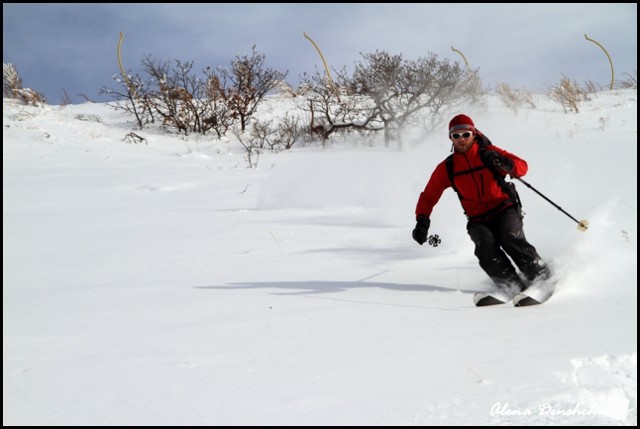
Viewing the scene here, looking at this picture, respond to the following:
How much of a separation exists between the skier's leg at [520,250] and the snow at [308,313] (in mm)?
157

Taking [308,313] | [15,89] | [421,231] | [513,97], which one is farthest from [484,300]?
[15,89]

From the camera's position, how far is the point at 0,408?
1.46m

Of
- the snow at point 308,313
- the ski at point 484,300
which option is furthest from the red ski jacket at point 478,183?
the ski at point 484,300

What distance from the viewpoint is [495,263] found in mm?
3014

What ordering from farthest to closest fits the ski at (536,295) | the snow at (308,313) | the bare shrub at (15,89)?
the bare shrub at (15,89) < the ski at (536,295) < the snow at (308,313)

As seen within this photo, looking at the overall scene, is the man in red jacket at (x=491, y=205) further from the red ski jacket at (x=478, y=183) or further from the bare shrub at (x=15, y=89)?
the bare shrub at (x=15, y=89)

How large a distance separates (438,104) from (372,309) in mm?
11746

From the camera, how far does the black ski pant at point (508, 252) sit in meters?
2.98

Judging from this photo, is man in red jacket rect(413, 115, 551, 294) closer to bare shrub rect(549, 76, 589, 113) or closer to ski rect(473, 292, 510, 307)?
ski rect(473, 292, 510, 307)

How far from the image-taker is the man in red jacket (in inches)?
118

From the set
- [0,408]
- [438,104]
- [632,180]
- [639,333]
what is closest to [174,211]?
[0,408]

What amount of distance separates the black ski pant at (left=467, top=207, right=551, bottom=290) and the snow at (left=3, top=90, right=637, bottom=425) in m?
0.13

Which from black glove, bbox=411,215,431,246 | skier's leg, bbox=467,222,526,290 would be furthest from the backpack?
black glove, bbox=411,215,431,246

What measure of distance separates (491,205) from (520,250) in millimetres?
357
